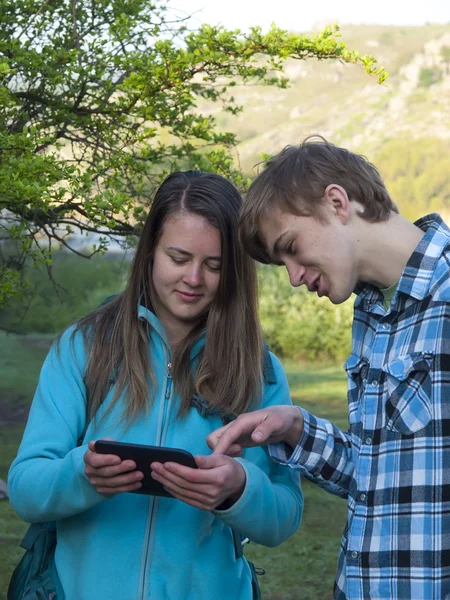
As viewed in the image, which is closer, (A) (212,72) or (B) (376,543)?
(B) (376,543)

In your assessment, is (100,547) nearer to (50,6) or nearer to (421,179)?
(50,6)

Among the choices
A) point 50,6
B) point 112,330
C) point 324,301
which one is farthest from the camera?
point 324,301

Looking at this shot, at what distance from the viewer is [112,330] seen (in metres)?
2.11

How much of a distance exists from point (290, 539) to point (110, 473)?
2.88 m

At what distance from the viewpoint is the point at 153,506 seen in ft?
6.33

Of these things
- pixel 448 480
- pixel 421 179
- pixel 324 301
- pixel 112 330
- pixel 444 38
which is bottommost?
pixel 448 480

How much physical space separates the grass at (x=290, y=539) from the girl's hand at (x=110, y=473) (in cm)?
203

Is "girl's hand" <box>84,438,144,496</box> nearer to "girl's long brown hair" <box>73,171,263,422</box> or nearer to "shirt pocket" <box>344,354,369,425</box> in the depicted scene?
"girl's long brown hair" <box>73,171,263,422</box>

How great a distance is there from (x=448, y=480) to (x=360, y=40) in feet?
26.4

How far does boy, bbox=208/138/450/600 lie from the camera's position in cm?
158

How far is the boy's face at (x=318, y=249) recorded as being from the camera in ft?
5.76

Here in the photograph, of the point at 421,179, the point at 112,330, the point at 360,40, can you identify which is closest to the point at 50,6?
the point at 112,330

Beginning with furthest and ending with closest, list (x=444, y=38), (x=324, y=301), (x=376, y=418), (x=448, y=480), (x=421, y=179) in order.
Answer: (x=444, y=38)
(x=421, y=179)
(x=324, y=301)
(x=376, y=418)
(x=448, y=480)

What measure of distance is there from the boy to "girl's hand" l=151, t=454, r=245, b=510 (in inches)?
1.9
